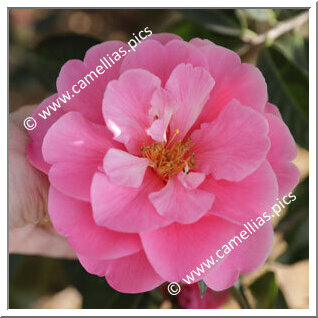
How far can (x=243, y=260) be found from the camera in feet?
2.30

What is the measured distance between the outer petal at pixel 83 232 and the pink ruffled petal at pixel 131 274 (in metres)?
0.06

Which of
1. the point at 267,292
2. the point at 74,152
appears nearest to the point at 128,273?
the point at 74,152

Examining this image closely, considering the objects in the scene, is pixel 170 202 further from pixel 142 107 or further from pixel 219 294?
pixel 219 294

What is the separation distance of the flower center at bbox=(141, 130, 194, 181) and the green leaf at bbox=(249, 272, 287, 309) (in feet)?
1.61

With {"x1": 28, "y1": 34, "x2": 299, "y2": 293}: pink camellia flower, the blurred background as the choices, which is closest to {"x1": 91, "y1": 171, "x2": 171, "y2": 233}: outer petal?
{"x1": 28, "y1": 34, "x2": 299, "y2": 293}: pink camellia flower

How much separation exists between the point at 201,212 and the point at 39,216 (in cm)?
40

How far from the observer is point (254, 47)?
1.16 metres

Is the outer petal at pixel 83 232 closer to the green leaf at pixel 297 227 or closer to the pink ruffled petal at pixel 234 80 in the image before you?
the pink ruffled petal at pixel 234 80

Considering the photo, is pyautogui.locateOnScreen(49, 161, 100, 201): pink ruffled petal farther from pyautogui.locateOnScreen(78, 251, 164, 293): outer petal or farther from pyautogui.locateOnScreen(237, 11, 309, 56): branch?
pyautogui.locateOnScreen(237, 11, 309, 56): branch

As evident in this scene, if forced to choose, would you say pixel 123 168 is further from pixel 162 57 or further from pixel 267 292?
pixel 267 292

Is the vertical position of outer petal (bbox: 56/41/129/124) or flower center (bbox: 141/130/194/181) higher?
outer petal (bbox: 56/41/129/124)

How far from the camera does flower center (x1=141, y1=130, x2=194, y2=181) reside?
74 centimetres

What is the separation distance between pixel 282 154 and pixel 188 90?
7.5 inches

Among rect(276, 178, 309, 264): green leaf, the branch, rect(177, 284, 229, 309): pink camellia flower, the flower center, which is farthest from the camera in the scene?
rect(276, 178, 309, 264): green leaf
